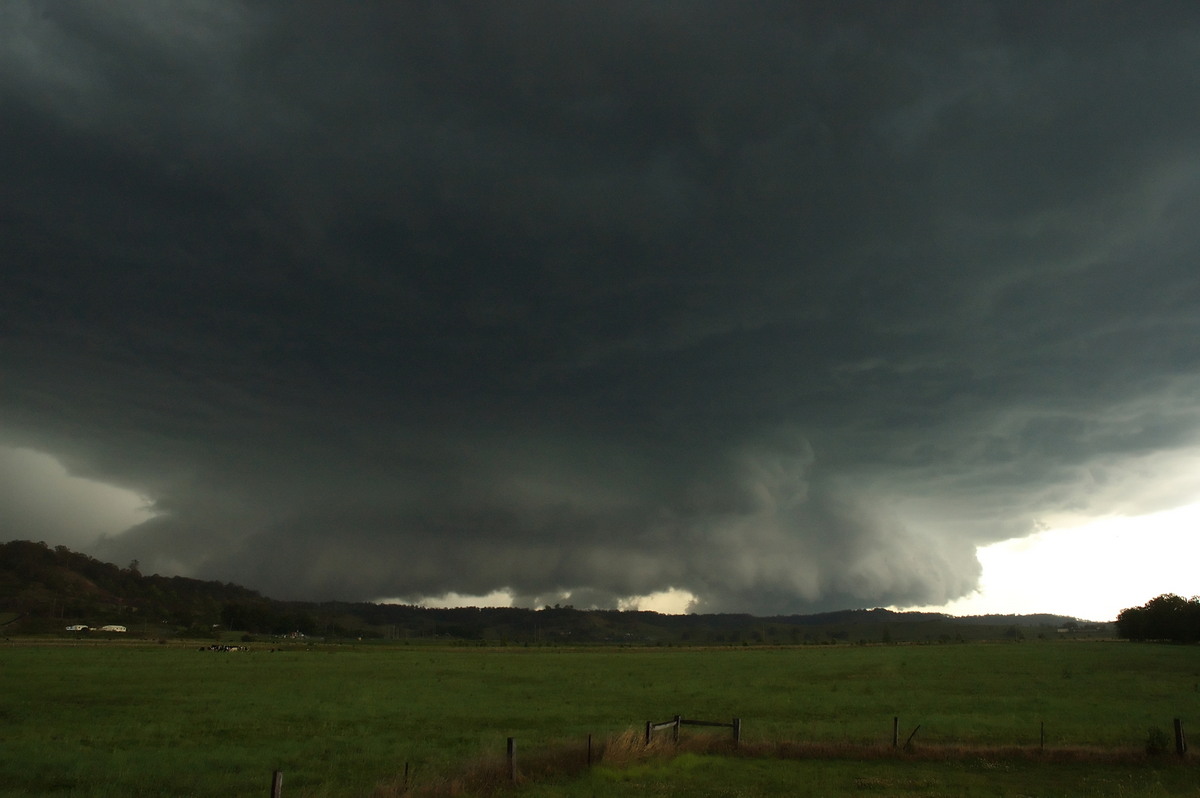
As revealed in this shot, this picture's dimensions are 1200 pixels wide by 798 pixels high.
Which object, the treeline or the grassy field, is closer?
the grassy field

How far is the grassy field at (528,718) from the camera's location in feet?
84.2

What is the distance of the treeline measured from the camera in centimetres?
16000

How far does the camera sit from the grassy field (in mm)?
25656

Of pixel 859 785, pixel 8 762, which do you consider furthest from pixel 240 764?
pixel 859 785

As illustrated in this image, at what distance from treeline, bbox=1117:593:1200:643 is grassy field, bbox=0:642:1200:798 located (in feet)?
275

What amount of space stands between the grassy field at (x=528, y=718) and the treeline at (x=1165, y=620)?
83.8 metres

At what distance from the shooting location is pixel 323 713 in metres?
48.8

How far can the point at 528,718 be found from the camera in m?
48.0

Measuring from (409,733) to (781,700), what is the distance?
31.5 meters

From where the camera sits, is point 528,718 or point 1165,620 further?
point 1165,620

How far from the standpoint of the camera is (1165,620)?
Answer: 171 metres

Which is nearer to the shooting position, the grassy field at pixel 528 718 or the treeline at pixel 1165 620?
the grassy field at pixel 528 718

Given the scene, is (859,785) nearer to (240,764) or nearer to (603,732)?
(603,732)

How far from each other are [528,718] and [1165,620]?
186122 millimetres
